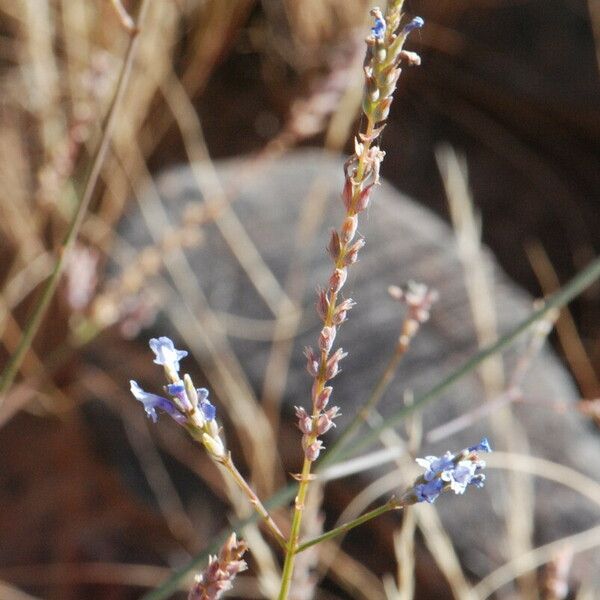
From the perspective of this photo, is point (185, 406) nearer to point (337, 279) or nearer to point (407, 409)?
point (337, 279)

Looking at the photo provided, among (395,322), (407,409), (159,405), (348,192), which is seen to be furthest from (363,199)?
(395,322)

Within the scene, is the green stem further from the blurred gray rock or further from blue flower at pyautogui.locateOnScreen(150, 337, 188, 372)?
the blurred gray rock

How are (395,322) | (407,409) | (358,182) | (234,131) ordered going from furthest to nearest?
(234,131), (395,322), (407,409), (358,182)

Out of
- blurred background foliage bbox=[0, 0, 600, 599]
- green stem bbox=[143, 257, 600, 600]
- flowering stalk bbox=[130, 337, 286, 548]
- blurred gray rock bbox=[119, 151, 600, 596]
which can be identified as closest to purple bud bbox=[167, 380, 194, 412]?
flowering stalk bbox=[130, 337, 286, 548]

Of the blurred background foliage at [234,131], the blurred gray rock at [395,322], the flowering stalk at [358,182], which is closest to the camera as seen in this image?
the flowering stalk at [358,182]

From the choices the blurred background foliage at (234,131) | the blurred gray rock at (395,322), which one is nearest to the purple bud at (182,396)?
the blurred gray rock at (395,322)

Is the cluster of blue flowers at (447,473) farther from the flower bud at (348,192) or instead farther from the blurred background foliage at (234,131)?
the blurred background foliage at (234,131)

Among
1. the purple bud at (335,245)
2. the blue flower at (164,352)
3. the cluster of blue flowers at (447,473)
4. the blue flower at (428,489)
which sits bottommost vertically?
the blue flower at (428,489)

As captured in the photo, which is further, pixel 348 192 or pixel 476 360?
pixel 476 360

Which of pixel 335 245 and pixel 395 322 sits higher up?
pixel 335 245
